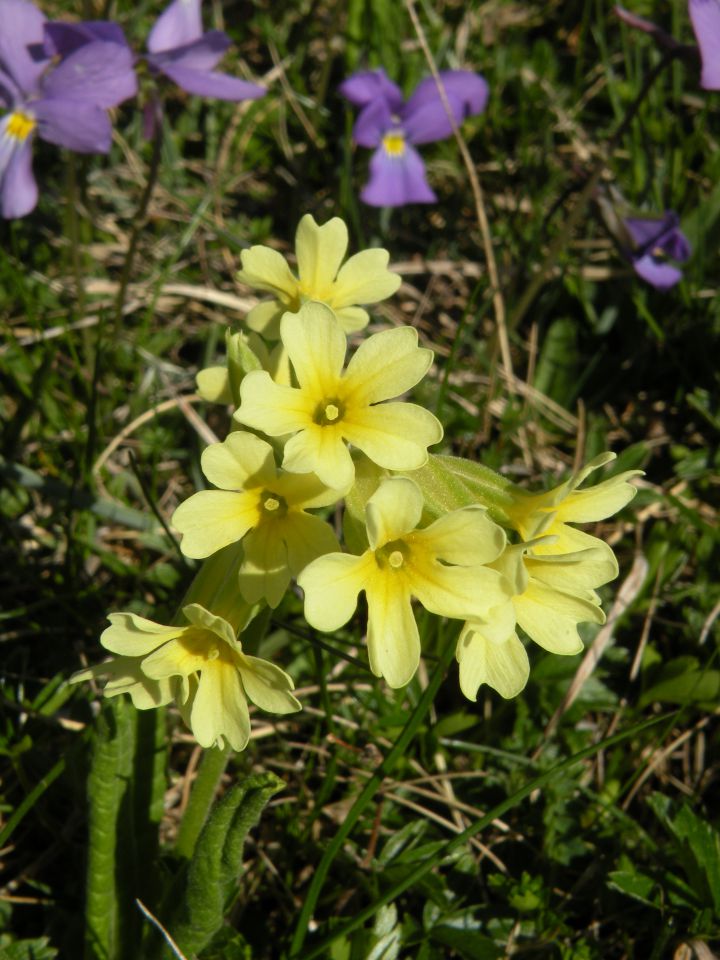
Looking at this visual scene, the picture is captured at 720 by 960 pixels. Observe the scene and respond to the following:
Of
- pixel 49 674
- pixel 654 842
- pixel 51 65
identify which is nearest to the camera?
pixel 654 842

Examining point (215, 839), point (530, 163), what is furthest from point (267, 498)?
point (530, 163)

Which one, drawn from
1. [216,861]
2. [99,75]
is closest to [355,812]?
[216,861]

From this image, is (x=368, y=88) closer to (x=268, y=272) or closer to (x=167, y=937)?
(x=268, y=272)

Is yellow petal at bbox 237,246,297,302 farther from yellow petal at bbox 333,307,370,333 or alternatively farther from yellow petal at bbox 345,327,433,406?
yellow petal at bbox 345,327,433,406

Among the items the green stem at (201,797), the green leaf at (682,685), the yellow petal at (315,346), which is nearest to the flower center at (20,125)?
the yellow petal at (315,346)

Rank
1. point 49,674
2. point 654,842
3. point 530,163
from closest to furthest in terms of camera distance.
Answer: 1. point 654,842
2. point 49,674
3. point 530,163

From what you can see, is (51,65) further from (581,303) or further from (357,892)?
(357,892)

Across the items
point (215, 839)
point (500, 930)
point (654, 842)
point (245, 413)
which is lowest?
point (654, 842)
